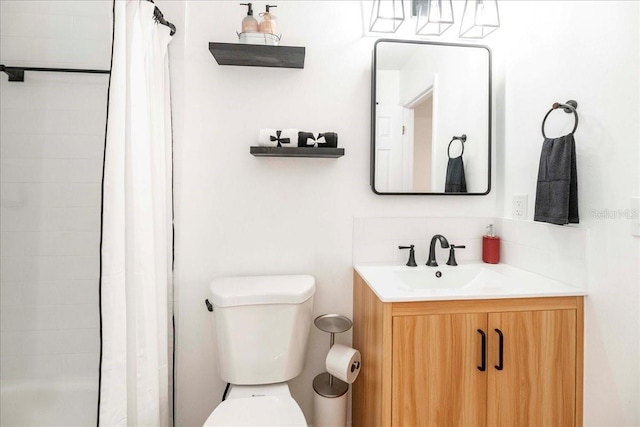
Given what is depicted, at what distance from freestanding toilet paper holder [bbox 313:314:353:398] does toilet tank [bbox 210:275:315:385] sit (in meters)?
0.14

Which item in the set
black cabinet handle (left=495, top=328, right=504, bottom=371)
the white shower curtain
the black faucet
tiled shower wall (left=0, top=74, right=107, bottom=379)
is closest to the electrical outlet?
the black faucet

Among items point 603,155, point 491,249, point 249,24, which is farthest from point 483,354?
point 249,24

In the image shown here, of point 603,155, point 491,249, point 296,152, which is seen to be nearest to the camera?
point 603,155

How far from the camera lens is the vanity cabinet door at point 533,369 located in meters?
1.26

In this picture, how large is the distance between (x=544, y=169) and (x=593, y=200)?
0.67 ft

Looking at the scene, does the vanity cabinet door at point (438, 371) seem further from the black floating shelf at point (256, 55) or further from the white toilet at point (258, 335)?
the black floating shelf at point (256, 55)

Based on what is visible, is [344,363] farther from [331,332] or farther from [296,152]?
[296,152]

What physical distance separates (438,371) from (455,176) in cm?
96

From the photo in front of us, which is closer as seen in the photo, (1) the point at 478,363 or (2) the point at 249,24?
(1) the point at 478,363

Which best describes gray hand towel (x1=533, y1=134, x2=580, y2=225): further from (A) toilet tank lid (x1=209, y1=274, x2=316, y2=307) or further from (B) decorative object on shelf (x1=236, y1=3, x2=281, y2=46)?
(B) decorative object on shelf (x1=236, y1=3, x2=281, y2=46)

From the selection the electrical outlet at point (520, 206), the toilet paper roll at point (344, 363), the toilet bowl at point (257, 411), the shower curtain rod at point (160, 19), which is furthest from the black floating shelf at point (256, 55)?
the toilet bowl at point (257, 411)

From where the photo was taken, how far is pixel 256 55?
4.97 feet

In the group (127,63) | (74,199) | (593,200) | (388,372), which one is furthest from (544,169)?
(74,199)

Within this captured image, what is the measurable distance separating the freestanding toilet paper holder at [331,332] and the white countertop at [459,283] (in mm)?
238
